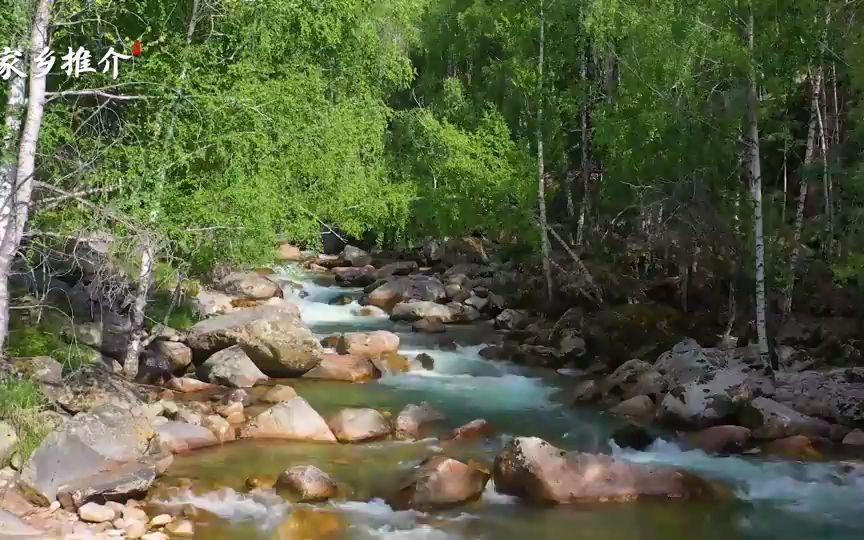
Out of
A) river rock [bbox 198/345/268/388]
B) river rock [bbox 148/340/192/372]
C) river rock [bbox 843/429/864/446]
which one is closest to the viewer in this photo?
river rock [bbox 843/429/864/446]

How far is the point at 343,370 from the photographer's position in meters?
16.0

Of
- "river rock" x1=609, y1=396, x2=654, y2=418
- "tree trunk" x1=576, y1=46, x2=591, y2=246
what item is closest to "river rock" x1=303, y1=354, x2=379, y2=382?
"river rock" x1=609, y1=396, x2=654, y2=418

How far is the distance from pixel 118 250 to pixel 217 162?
234 cm

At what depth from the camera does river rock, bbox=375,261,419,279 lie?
2910 centimetres

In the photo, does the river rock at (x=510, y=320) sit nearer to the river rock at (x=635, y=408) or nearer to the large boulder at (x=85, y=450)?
the river rock at (x=635, y=408)

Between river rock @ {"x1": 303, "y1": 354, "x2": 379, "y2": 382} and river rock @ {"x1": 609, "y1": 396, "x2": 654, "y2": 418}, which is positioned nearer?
river rock @ {"x1": 609, "y1": 396, "x2": 654, "y2": 418}

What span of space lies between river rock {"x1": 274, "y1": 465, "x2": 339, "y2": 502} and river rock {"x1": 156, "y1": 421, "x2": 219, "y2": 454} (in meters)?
1.87

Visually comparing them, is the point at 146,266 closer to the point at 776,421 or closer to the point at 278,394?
the point at 278,394

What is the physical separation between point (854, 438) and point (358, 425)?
23.8 ft

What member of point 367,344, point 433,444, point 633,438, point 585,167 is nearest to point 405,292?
point 585,167

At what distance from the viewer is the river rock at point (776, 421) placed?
40.6 feet

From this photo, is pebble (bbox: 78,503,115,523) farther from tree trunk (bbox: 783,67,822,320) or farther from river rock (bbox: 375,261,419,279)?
river rock (bbox: 375,261,419,279)

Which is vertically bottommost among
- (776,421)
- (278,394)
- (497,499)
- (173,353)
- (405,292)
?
(497,499)

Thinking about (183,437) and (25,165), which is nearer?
(25,165)
